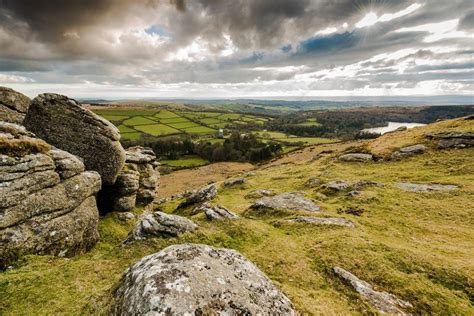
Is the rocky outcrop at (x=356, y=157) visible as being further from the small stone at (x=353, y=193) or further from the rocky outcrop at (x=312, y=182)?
the small stone at (x=353, y=193)

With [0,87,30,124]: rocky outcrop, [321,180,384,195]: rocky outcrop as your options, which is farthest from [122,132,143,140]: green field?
[321,180,384,195]: rocky outcrop

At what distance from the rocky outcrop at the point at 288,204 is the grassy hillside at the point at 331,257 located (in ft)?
3.40

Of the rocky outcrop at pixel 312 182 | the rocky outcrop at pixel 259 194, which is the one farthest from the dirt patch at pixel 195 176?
Answer: the rocky outcrop at pixel 312 182

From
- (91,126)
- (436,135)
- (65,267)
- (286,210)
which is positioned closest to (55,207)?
(65,267)

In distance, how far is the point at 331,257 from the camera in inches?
611

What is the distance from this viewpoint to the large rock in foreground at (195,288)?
8180mm

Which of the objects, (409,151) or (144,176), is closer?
(144,176)

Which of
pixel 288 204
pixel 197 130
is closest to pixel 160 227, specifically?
pixel 288 204

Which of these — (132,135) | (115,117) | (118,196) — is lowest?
(132,135)

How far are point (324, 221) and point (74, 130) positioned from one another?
2279cm

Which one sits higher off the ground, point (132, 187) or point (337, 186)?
point (132, 187)

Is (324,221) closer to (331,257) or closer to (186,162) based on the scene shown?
(331,257)

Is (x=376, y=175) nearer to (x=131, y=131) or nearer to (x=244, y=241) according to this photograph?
(x=244, y=241)

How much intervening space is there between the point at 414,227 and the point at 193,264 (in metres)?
19.1
